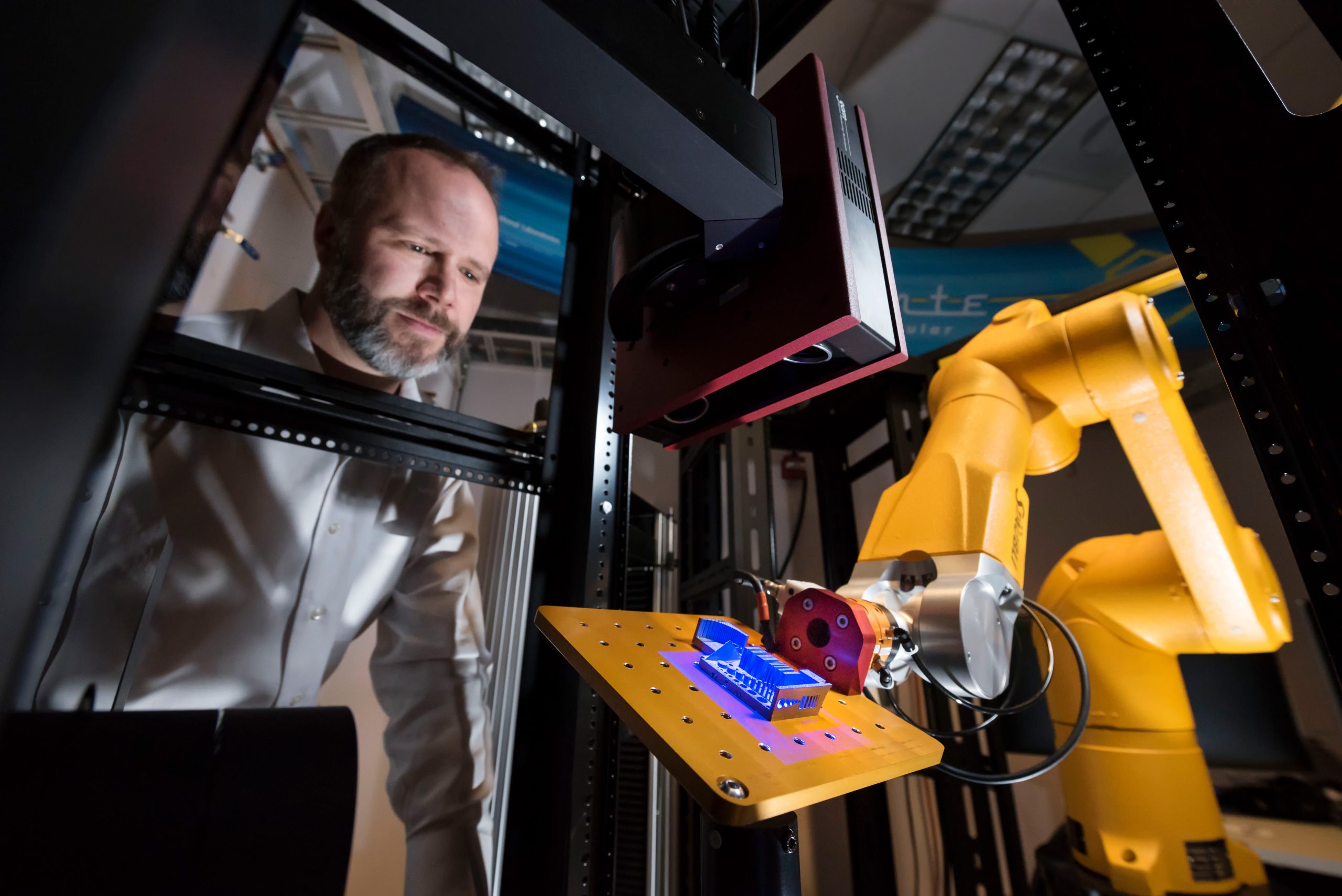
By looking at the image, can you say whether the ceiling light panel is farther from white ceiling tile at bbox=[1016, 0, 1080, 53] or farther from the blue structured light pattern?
the blue structured light pattern

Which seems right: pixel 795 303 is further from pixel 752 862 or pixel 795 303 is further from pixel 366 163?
pixel 366 163

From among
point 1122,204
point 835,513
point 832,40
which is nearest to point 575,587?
point 835,513

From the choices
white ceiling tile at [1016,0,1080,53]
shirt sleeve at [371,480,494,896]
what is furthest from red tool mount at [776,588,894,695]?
white ceiling tile at [1016,0,1080,53]

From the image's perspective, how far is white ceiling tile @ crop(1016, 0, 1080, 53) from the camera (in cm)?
128

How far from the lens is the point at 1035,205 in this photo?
173 cm

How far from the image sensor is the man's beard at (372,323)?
2.99ft

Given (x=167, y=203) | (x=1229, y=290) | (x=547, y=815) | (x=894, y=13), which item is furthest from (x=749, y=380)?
(x=894, y=13)

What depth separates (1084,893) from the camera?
80 centimetres

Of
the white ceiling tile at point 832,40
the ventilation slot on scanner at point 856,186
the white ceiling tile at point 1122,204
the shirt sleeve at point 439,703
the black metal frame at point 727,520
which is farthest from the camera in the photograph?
the white ceiling tile at point 1122,204

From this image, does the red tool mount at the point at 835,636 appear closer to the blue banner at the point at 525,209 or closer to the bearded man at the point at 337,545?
the bearded man at the point at 337,545

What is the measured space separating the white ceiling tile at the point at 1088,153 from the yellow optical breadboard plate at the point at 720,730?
5.80ft

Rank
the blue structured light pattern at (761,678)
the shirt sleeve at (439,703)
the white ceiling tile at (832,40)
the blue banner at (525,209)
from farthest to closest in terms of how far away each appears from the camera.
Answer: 1. the white ceiling tile at (832,40)
2. the blue banner at (525,209)
3. the shirt sleeve at (439,703)
4. the blue structured light pattern at (761,678)

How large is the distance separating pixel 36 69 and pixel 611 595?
0.86 metres

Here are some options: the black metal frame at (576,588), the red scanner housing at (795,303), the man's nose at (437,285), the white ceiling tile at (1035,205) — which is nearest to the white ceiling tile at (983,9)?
the white ceiling tile at (1035,205)
